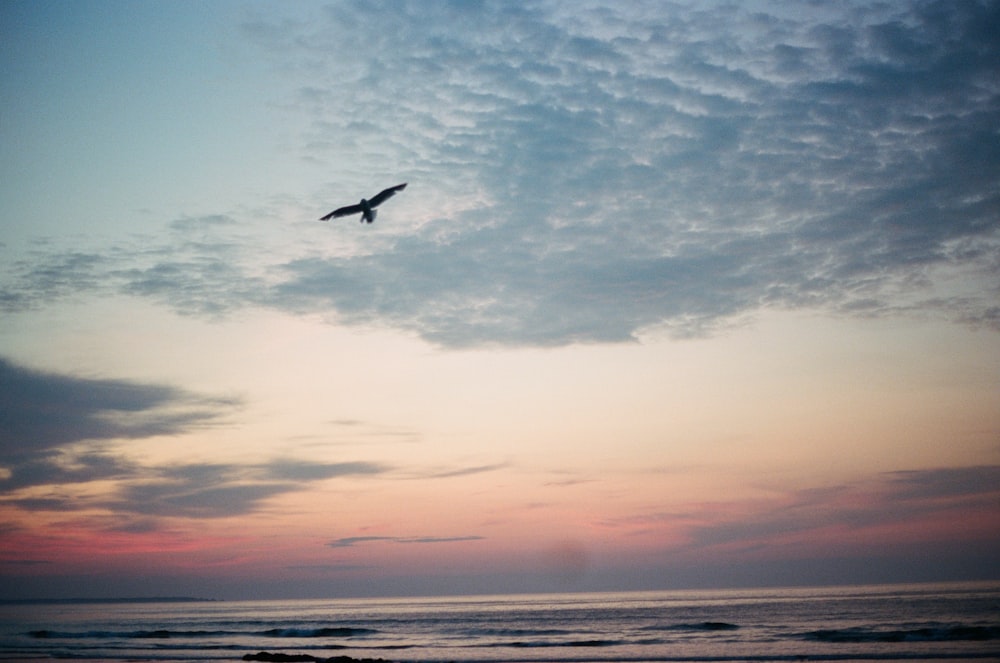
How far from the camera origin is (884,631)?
134ft

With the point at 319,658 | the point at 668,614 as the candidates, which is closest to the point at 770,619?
the point at 668,614

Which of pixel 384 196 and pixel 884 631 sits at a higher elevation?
pixel 384 196

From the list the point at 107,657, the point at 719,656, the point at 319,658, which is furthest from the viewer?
the point at 107,657

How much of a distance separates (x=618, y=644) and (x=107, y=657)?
2665 cm

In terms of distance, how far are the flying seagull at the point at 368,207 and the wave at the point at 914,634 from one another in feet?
99.6

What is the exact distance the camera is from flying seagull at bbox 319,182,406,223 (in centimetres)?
A: 2595

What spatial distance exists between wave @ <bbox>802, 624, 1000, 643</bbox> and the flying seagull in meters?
30.4

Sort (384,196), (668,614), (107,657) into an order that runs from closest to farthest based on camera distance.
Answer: (384,196) < (107,657) < (668,614)

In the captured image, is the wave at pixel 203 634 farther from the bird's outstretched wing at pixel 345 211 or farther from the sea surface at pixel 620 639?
the bird's outstretched wing at pixel 345 211

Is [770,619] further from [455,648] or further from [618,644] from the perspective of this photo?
[455,648]

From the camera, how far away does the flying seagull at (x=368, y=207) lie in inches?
1022

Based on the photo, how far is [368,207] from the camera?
26.0 m

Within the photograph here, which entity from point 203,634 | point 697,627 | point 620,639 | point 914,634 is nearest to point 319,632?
point 203,634

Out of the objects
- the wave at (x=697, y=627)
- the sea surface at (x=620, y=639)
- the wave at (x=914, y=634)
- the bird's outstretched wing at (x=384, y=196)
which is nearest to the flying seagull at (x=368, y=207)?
the bird's outstretched wing at (x=384, y=196)
